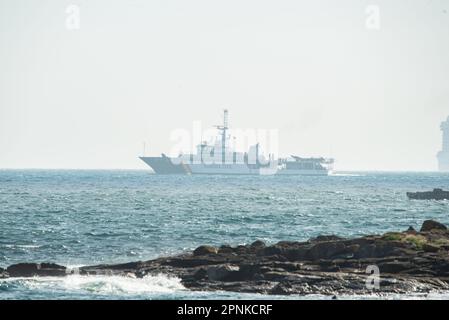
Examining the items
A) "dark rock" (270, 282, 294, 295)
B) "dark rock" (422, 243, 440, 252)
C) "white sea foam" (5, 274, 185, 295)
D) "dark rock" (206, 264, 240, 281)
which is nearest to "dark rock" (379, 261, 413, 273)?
"dark rock" (422, 243, 440, 252)

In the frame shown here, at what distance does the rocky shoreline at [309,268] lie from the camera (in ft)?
120

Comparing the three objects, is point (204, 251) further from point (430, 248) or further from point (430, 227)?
point (430, 227)

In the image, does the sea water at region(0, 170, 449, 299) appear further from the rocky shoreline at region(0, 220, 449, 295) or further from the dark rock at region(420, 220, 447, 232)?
the dark rock at region(420, 220, 447, 232)

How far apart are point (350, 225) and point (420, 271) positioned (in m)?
36.1

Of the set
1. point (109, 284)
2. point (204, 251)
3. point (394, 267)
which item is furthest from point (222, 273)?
point (394, 267)

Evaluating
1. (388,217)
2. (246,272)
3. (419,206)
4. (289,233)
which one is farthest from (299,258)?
(419,206)

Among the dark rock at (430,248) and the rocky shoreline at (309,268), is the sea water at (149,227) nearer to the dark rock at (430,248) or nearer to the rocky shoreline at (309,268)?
the rocky shoreline at (309,268)

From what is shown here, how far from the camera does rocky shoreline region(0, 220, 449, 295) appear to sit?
36594 mm

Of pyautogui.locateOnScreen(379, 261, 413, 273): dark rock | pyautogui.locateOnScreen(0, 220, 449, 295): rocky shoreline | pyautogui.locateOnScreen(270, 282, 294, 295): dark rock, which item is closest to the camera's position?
pyautogui.locateOnScreen(270, 282, 294, 295): dark rock

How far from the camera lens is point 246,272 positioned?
38.3 m

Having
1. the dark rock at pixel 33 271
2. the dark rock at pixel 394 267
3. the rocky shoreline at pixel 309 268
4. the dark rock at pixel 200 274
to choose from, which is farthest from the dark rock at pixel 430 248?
the dark rock at pixel 33 271

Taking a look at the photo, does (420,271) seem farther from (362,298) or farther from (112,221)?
(112,221)

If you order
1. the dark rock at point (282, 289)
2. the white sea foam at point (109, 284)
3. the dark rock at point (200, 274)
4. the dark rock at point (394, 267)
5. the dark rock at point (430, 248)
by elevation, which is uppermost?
the dark rock at point (430, 248)

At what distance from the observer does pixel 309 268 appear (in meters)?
39.2
